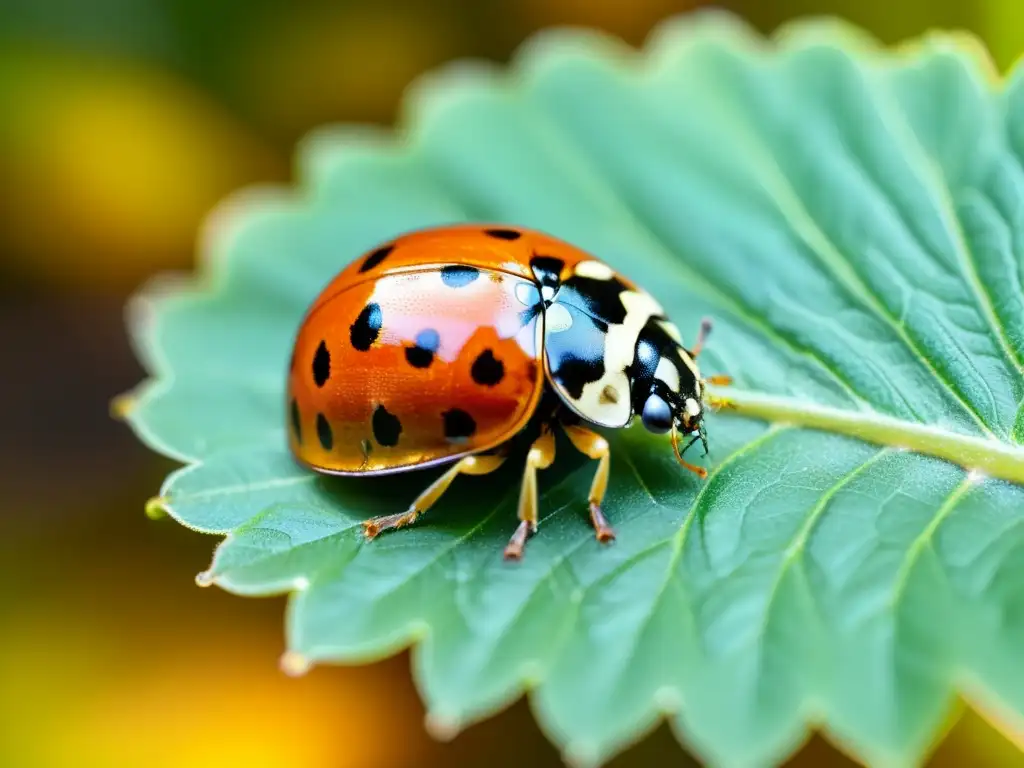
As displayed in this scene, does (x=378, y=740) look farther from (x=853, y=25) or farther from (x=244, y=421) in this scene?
(x=853, y=25)

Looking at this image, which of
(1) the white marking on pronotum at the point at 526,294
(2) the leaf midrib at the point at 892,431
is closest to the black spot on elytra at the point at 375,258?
(1) the white marking on pronotum at the point at 526,294

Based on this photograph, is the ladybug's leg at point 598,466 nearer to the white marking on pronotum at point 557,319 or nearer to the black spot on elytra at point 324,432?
the white marking on pronotum at point 557,319

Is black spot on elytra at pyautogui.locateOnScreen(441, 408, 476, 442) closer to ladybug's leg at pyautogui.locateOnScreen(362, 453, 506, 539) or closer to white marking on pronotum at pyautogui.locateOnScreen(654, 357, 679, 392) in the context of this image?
ladybug's leg at pyautogui.locateOnScreen(362, 453, 506, 539)

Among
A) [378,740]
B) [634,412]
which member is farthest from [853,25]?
[378,740]

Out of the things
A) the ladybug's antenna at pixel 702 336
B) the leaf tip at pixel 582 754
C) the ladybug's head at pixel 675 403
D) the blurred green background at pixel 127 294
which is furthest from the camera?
the blurred green background at pixel 127 294

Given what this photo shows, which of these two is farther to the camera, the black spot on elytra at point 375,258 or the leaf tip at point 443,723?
the black spot on elytra at point 375,258

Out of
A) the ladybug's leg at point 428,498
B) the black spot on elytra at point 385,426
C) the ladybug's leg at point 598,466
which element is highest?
→ the black spot on elytra at point 385,426

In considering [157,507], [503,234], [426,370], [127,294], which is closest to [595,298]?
[503,234]
